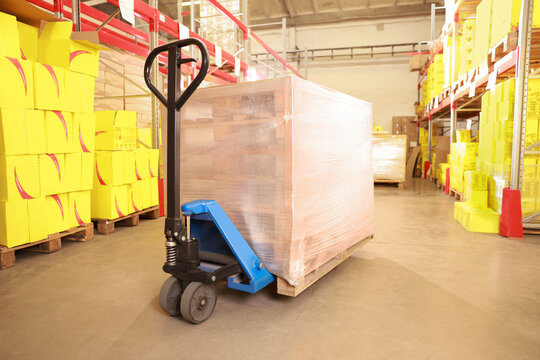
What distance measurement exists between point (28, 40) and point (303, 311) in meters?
3.28

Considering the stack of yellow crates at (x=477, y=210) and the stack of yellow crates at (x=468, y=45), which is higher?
the stack of yellow crates at (x=468, y=45)

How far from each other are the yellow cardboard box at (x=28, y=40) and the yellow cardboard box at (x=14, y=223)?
1289mm

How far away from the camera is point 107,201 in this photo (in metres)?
3.95

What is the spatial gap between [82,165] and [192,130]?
1.72 m

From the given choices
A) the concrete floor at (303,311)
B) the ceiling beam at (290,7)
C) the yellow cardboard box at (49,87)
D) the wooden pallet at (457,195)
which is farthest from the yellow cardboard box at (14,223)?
the ceiling beam at (290,7)

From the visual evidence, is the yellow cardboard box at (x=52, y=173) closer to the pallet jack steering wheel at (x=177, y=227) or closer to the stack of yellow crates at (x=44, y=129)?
the stack of yellow crates at (x=44, y=129)

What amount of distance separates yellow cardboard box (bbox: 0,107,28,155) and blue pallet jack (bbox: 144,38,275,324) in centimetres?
160

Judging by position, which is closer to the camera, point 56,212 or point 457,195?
point 56,212

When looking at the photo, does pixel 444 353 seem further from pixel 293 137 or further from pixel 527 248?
pixel 527 248

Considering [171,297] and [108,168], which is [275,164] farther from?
[108,168]

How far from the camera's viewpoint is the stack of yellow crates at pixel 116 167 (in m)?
3.95

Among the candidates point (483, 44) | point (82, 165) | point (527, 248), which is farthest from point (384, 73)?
point (82, 165)

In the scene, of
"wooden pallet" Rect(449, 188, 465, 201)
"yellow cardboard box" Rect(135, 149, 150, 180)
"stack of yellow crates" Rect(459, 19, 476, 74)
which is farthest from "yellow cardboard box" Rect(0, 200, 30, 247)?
"stack of yellow crates" Rect(459, 19, 476, 74)

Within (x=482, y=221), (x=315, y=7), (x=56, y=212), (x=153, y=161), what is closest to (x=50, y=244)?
(x=56, y=212)
